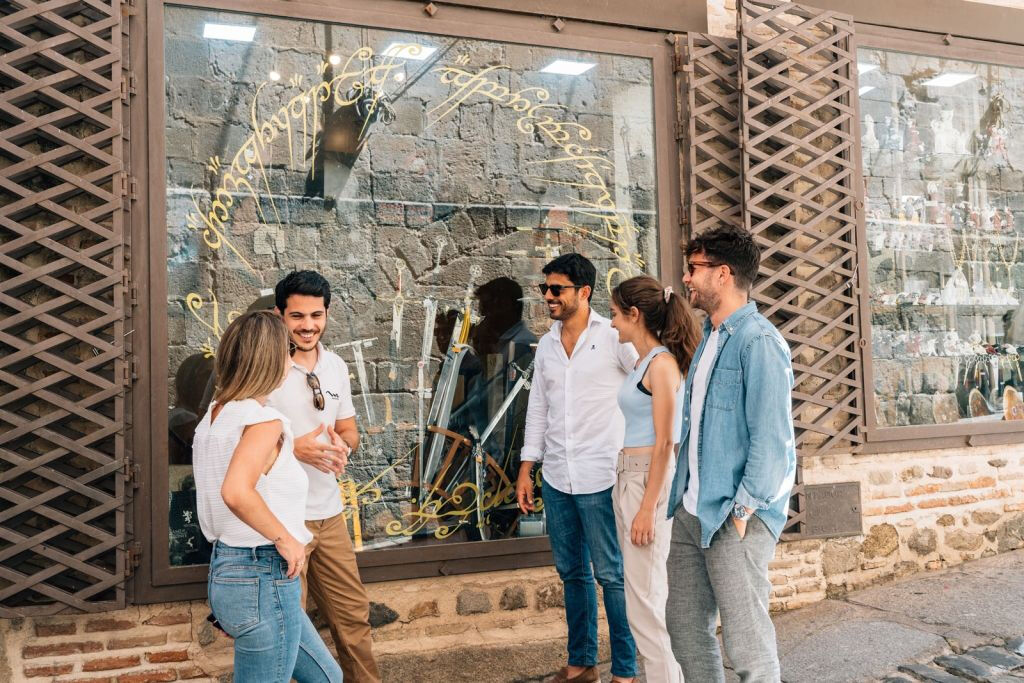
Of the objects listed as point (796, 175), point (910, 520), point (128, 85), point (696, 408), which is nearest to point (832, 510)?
point (910, 520)

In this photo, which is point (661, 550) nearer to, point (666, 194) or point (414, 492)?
point (414, 492)

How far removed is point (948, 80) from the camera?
6.80 meters

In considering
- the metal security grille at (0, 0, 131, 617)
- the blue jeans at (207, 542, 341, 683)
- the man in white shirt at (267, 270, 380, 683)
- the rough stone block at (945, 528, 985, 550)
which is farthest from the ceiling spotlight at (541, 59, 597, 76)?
the rough stone block at (945, 528, 985, 550)

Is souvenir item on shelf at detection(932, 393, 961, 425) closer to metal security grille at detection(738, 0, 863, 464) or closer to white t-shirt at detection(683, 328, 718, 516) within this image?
metal security grille at detection(738, 0, 863, 464)

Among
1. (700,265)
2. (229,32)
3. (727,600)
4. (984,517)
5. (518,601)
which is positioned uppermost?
(229,32)

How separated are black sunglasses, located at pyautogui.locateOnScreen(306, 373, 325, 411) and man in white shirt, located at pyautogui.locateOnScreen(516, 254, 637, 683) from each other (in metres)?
1.18

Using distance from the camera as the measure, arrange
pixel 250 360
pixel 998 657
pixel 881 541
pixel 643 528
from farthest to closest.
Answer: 1. pixel 881 541
2. pixel 998 657
3. pixel 643 528
4. pixel 250 360

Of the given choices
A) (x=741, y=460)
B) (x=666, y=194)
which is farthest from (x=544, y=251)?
(x=741, y=460)

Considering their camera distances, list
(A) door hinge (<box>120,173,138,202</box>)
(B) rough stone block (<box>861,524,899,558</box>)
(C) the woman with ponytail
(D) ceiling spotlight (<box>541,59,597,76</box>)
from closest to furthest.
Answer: (C) the woman with ponytail, (A) door hinge (<box>120,173,138,202</box>), (D) ceiling spotlight (<box>541,59,597,76</box>), (B) rough stone block (<box>861,524,899,558</box>)

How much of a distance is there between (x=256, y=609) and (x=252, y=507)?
32 centimetres

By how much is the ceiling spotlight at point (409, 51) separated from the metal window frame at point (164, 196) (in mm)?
96

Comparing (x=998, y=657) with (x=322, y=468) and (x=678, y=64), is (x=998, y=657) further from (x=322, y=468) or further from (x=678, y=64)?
(x=678, y=64)

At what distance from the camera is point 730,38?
6000 millimetres

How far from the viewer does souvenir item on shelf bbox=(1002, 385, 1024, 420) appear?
22.3 feet
